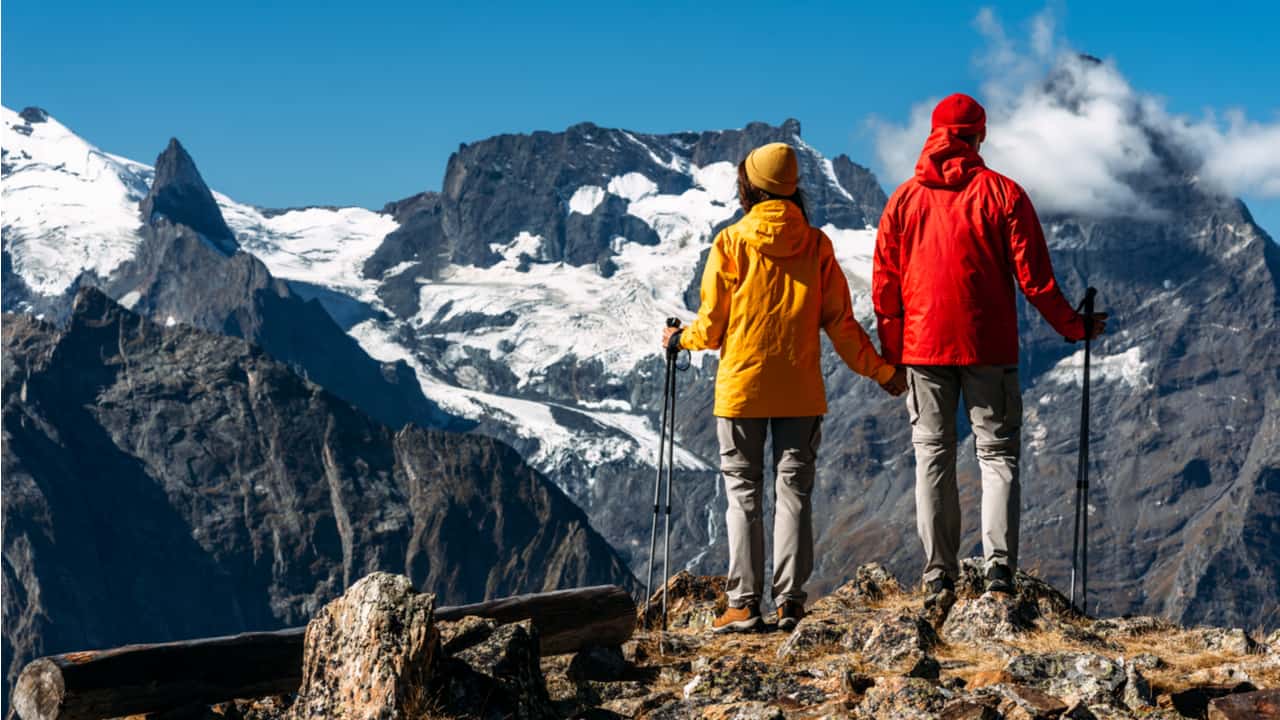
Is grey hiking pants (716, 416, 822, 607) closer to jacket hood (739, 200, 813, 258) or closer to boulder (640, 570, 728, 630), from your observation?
boulder (640, 570, 728, 630)

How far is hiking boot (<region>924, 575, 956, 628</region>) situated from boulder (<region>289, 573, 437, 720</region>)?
5.59 meters

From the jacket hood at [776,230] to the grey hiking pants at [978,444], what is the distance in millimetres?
1688

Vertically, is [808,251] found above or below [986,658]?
above

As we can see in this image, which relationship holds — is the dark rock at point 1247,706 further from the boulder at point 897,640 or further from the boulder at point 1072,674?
the boulder at point 897,640

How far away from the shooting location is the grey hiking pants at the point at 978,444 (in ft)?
46.8

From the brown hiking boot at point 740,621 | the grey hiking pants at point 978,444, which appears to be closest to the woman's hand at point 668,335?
the grey hiking pants at point 978,444

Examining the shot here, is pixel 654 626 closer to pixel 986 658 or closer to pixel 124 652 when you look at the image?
pixel 986 658

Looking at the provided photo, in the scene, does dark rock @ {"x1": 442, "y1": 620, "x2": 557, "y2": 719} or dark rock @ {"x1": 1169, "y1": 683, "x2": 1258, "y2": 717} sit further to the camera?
dark rock @ {"x1": 1169, "y1": 683, "x2": 1258, "y2": 717}

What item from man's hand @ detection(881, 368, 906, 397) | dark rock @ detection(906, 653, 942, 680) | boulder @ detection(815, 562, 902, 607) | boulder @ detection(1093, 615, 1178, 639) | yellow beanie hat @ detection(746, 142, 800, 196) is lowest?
dark rock @ detection(906, 653, 942, 680)

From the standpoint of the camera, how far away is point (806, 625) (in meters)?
13.4

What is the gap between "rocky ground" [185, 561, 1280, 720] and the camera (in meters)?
10.3

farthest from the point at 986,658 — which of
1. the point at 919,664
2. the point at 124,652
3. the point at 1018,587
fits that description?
the point at 124,652

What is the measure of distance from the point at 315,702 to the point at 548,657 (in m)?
3.56

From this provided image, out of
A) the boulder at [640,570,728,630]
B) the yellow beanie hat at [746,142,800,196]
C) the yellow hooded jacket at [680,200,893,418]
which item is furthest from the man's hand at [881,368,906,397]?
the boulder at [640,570,728,630]
